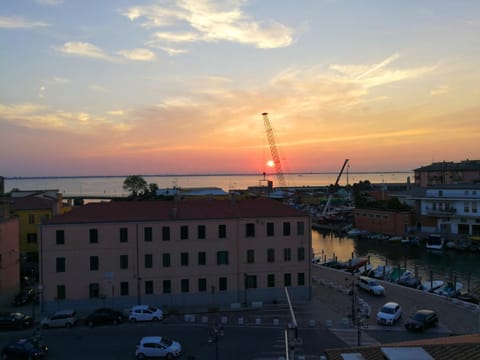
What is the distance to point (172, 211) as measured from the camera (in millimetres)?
27062

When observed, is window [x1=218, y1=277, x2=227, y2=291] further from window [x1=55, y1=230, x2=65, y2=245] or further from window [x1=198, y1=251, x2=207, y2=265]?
window [x1=55, y1=230, x2=65, y2=245]

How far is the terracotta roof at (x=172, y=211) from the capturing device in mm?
26312

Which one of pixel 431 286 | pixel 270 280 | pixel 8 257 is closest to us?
pixel 270 280

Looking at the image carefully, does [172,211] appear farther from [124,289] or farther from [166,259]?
[124,289]

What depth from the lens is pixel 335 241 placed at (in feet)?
220

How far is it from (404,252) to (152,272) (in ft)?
126

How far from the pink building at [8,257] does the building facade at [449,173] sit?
83.2 m

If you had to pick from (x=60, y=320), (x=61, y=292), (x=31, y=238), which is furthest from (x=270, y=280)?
(x=31, y=238)

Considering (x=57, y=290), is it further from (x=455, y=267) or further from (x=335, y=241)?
(x=335, y=241)

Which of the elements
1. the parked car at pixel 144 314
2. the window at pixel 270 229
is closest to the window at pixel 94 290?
the parked car at pixel 144 314

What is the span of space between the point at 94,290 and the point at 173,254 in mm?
5022

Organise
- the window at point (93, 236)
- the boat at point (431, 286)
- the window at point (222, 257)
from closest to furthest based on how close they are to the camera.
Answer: the window at point (93, 236) < the window at point (222, 257) < the boat at point (431, 286)

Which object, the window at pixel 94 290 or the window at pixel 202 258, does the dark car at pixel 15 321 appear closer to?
the window at pixel 94 290

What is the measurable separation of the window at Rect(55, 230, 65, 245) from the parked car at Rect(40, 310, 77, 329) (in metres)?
4.25
